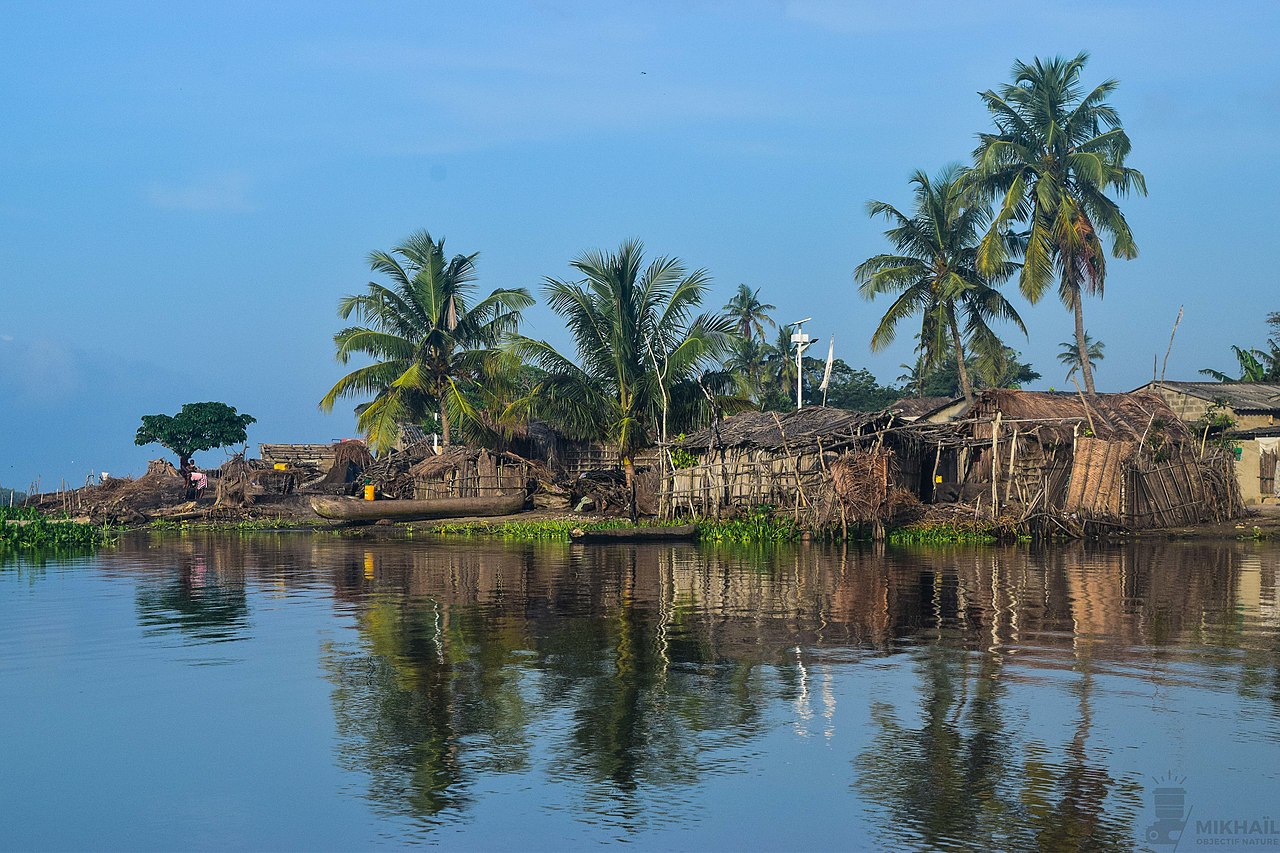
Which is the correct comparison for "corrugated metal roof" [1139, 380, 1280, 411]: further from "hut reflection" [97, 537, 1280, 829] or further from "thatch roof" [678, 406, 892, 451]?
"hut reflection" [97, 537, 1280, 829]

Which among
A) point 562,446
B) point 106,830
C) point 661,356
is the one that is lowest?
point 106,830

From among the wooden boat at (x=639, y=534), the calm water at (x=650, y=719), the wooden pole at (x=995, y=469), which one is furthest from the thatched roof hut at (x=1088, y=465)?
the calm water at (x=650, y=719)

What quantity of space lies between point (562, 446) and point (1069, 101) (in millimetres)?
18040

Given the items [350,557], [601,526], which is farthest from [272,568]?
[601,526]

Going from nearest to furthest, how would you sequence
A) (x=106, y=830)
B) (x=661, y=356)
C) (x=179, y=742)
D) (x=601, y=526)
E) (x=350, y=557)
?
(x=106, y=830) < (x=179, y=742) < (x=350, y=557) < (x=601, y=526) < (x=661, y=356)

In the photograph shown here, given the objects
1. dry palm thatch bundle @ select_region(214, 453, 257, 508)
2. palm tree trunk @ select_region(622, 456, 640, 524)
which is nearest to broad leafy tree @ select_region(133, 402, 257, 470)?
dry palm thatch bundle @ select_region(214, 453, 257, 508)

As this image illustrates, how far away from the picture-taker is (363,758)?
24.8ft

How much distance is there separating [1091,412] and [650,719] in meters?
22.8

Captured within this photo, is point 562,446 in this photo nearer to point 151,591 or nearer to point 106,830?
point 151,591

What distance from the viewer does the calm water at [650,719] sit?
20.6ft

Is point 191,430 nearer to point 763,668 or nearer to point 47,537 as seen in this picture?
point 47,537

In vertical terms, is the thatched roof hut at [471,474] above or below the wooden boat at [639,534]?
above

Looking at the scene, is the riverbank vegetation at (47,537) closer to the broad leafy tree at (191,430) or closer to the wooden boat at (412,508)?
the wooden boat at (412,508)

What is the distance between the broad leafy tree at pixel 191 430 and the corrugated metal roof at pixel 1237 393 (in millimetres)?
35859
